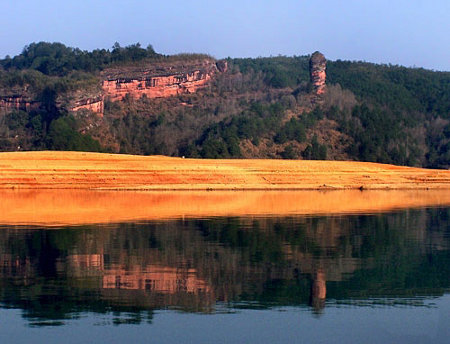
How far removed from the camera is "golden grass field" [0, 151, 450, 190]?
175 ft

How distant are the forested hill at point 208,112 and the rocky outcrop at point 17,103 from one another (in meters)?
0.15

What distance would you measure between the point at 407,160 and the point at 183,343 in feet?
306

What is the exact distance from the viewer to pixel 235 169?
2285 inches

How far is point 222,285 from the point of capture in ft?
59.4

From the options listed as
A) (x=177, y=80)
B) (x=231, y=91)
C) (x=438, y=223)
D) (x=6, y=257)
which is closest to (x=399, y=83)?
A: (x=231, y=91)

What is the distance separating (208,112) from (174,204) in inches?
3058

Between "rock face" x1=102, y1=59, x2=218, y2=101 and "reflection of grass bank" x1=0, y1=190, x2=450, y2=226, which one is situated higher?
"rock face" x1=102, y1=59, x2=218, y2=101

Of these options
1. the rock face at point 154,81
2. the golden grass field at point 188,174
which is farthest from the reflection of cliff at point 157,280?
the rock face at point 154,81

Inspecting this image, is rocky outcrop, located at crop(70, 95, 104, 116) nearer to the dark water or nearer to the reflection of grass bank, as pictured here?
the reflection of grass bank

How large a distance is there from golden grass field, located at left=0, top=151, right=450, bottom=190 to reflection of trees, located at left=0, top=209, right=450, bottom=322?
23837 millimetres

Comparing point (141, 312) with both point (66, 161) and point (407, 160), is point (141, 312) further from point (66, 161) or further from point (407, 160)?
point (407, 160)

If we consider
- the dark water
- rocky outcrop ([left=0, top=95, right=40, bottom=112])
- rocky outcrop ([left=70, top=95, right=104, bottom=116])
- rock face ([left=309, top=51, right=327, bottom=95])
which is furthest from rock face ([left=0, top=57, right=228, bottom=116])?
the dark water

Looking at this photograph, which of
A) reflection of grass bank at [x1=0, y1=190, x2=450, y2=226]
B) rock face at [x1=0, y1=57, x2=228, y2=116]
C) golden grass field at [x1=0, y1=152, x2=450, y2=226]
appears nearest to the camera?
reflection of grass bank at [x1=0, y1=190, x2=450, y2=226]

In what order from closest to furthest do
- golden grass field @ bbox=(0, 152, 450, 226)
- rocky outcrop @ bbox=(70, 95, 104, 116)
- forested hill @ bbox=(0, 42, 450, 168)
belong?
1. golden grass field @ bbox=(0, 152, 450, 226)
2. forested hill @ bbox=(0, 42, 450, 168)
3. rocky outcrop @ bbox=(70, 95, 104, 116)
